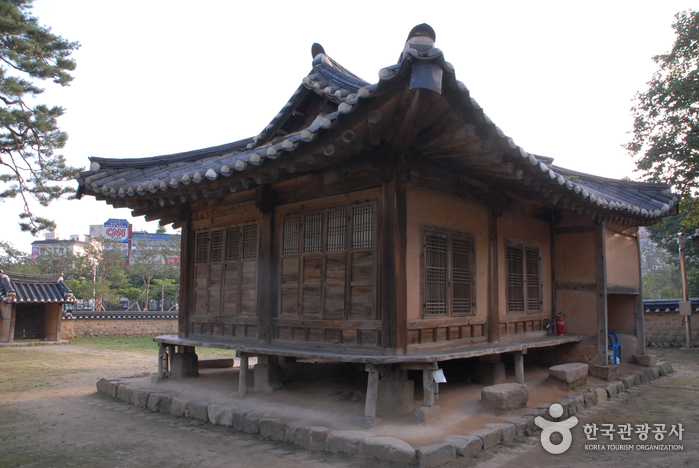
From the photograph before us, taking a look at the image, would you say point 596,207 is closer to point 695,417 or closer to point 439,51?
point 695,417

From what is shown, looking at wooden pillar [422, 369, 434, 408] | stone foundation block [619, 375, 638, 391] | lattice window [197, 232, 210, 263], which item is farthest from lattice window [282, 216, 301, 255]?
stone foundation block [619, 375, 638, 391]

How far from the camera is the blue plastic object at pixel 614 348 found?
35.9 ft

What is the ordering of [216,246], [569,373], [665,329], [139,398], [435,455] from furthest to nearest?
[665,329] → [216,246] → [139,398] → [569,373] → [435,455]

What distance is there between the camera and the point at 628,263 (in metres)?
12.3

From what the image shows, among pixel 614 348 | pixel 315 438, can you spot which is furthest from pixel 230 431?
pixel 614 348

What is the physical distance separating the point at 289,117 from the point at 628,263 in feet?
31.0

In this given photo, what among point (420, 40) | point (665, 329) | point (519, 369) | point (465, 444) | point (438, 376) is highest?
point (420, 40)

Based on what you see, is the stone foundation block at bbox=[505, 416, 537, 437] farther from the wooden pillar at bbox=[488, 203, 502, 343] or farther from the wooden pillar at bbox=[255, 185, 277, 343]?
the wooden pillar at bbox=[255, 185, 277, 343]

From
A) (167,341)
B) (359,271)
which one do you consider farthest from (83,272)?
(359,271)

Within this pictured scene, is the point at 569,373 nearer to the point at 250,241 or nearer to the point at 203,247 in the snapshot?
the point at 250,241

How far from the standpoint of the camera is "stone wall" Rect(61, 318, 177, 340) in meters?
25.9

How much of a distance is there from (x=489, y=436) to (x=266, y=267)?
15.4 feet

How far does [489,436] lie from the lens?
600 cm

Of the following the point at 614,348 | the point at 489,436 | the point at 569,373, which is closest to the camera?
the point at 489,436
